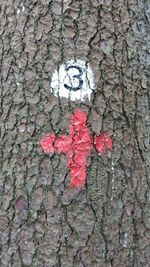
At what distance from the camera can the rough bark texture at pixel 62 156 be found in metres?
1.95

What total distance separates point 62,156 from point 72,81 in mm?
249

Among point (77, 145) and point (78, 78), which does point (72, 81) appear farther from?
point (77, 145)

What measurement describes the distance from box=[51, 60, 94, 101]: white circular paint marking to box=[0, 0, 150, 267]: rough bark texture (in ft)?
0.06

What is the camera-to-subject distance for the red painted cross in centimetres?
197

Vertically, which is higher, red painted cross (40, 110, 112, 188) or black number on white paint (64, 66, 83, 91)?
black number on white paint (64, 66, 83, 91)

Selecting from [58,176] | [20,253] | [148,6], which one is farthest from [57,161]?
[148,6]

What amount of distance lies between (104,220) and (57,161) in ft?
0.79

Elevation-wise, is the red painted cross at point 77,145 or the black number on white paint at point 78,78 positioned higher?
the black number on white paint at point 78,78

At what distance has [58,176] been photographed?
196 cm

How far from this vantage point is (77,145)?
1989 millimetres

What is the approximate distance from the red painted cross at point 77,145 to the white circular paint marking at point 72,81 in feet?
0.21

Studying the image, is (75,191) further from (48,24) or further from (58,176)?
(48,24)

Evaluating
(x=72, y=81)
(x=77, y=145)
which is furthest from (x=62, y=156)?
(x=72, y=81)

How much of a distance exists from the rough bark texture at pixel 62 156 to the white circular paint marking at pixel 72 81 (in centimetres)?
2
